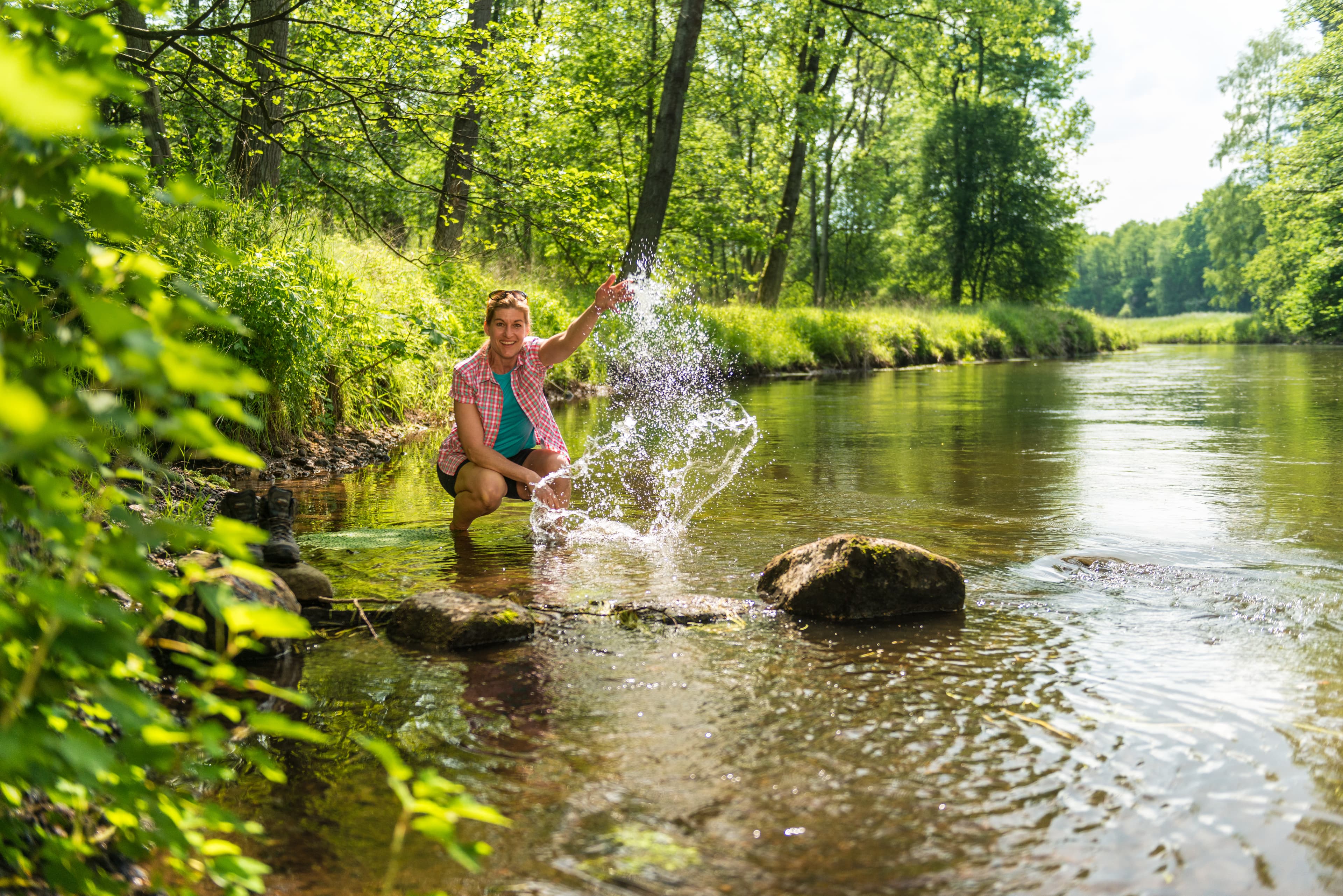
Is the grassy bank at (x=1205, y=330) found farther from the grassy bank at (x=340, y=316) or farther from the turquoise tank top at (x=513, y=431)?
the turquoise tank top at (x=513, y=431)

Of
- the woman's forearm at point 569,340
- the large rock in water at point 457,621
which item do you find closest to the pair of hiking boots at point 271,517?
the large rock in water at point 457,621

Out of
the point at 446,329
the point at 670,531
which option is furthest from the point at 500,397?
the point at 446,329

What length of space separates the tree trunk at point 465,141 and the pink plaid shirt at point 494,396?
2.04 m

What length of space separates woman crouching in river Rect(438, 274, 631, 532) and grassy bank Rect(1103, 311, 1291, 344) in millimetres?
44334

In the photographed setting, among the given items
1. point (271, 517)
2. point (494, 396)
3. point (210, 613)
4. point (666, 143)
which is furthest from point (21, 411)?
point (666, 143)

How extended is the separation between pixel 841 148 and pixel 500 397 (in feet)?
117

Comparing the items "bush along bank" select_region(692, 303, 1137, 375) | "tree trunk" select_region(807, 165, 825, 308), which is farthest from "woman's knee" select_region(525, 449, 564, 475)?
"tree trunk" select_region(807, 165, 825, 308)

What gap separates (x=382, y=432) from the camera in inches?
415

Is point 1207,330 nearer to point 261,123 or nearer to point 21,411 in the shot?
point 261,123

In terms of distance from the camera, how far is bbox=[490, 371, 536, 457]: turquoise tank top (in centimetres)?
675

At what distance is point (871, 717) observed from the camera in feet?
11.0

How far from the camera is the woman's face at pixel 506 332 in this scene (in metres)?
6.33

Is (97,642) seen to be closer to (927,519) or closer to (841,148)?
(927,519)

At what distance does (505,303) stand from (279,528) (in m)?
2.11
